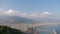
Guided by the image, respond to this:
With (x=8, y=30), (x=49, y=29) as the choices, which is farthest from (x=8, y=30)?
(x=49, y=29)

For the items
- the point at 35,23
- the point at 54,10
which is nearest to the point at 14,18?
the point at 35,23

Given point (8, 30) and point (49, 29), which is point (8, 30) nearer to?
point (8, 30)

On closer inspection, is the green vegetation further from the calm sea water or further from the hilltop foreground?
the calm sea water

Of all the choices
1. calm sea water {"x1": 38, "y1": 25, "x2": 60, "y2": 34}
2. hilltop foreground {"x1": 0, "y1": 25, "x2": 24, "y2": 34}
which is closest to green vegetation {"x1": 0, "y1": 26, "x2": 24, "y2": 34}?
hilltop foreground {"x1": 0, "y1": 25, "x2": 24, "y2": 34}

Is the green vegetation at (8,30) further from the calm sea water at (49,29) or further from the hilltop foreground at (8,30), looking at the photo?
the calm sea water at (49,29)

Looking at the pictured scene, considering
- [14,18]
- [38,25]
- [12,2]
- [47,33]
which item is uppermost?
[12,2]

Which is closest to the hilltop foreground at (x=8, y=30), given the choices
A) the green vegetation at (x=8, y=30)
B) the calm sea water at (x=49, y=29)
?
the green vegetation at (x=8, y=30)

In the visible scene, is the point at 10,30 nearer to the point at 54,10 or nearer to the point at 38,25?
the point at 38,25

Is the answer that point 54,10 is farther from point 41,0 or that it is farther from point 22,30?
point 22,30

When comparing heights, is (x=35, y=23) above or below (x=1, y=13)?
below
